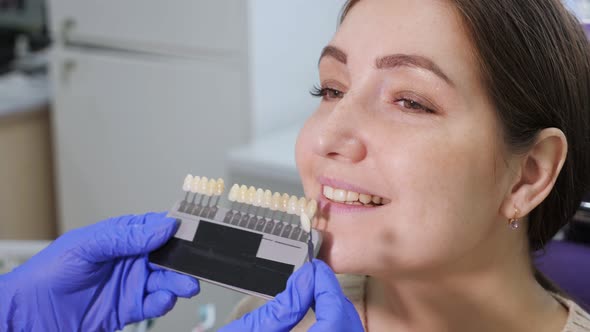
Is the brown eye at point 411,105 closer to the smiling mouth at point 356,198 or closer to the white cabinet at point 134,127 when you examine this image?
the smiling mouth at point 356,198

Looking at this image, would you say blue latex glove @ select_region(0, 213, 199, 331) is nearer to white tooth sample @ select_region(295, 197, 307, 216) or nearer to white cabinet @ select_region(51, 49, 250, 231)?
white tooth sample @ select_region(295, 197, 307, 216)

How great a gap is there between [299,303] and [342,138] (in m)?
0.24

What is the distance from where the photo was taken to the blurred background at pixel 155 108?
196 cm

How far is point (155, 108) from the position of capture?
2186mm

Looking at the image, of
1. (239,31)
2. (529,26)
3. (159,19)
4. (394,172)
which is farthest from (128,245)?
(159,19)

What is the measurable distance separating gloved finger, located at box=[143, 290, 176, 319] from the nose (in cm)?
35

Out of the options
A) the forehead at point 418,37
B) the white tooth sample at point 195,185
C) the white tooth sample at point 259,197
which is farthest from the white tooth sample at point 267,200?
the forehead at point 418,37

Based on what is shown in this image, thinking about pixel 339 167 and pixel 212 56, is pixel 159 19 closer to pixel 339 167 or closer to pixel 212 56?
pixel 212 56

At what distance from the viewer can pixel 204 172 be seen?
6.98ft

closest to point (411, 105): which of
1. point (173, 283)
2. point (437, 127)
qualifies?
point (437, 127)

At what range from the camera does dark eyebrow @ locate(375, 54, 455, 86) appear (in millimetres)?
962

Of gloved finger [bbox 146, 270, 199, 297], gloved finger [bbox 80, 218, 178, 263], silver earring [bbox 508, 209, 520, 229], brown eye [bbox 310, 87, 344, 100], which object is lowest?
gloved finger [bbox 146, 270, 199, 297]

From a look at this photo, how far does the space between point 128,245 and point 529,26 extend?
2.26 feet

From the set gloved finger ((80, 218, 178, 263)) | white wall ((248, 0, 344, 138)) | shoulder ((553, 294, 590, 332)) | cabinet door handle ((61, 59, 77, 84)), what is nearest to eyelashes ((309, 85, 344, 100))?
gloved finger ((80, 218, 178, 263))
